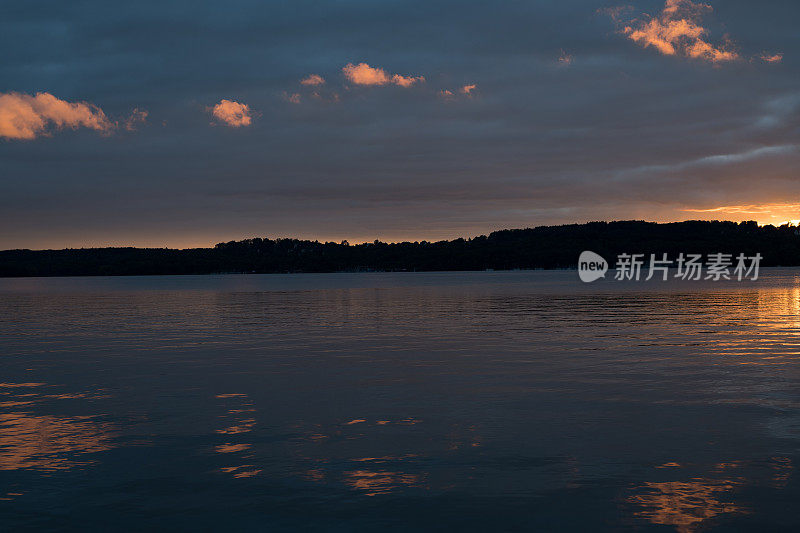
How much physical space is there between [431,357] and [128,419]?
13.9 meters

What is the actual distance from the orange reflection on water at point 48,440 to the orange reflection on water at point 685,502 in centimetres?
1020

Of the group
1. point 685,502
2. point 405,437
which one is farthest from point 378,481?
point 685,502

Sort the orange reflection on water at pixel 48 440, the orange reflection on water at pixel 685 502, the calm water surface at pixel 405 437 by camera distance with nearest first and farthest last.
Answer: the orange reflection on water at pixel 685 502, the calm water surface at pixel 405 437, the orange reflection on water at pixel 48 440

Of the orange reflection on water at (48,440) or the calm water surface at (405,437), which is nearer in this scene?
the calm water surface at (405,437)

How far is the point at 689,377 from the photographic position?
23.5 meters

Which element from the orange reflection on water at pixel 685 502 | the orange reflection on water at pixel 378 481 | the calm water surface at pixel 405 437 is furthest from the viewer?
the orange reflection on water at pixel 378 481

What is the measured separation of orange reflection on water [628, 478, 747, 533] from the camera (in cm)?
1066

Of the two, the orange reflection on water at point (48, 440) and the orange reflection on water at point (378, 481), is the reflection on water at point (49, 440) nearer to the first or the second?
the orange reflection on water at point (48, 440)

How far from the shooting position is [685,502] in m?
11.4

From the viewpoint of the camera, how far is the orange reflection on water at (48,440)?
14.0 metres

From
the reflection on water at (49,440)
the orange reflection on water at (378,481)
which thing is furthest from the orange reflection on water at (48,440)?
the orange reflection on water at (378,481)

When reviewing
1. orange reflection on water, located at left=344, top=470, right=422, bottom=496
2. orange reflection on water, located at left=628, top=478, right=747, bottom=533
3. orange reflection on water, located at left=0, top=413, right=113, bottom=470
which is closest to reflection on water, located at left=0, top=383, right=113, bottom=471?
orange reflection on water, located at left=0, top=413, right=113, bottom=470

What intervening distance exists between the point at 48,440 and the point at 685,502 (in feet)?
42.0

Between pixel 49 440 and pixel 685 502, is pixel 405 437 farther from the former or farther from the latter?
pixel 49 440
